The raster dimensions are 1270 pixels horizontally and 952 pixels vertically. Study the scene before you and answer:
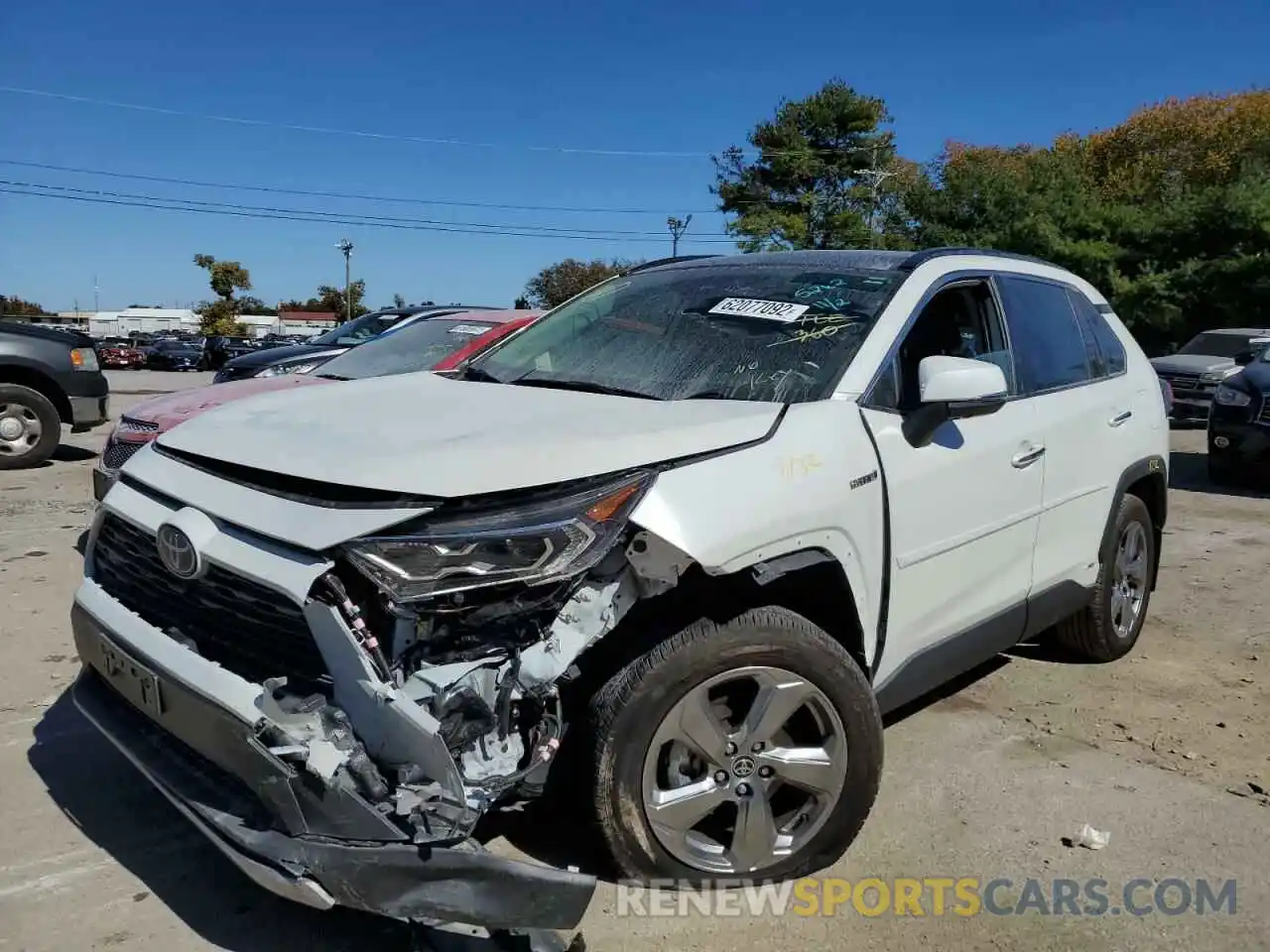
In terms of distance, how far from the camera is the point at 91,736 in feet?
12.2

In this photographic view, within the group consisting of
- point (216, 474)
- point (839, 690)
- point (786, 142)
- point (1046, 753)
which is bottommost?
point (1046, 753)

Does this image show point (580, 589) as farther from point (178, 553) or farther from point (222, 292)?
point (222, 292)

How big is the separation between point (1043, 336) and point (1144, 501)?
→ 1235 millimetres

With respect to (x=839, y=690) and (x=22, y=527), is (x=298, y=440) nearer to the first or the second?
(x=839, y=690)

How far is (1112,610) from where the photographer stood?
4656 mm

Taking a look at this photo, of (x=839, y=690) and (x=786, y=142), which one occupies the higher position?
(x=786, y=142)

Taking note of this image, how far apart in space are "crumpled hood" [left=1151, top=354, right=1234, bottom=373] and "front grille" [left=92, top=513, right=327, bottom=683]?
15.5 meters

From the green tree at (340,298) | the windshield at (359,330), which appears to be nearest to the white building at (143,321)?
the green tree at (340,298)

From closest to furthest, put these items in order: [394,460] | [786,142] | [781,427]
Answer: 1. [394,460]
2. [781,427]
3. [786,142]

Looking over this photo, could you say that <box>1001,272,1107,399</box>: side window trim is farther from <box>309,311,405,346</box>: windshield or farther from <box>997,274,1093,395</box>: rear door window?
<box>309,311,405,346</box>: windshield

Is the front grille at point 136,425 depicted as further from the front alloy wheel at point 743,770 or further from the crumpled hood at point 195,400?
the front alloy wheel at point 743,770

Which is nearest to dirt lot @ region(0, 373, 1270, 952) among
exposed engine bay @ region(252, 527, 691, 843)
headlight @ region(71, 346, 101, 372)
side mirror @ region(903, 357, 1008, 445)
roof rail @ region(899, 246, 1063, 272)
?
exposed engine bay @ region(252, 527, 691, 843)

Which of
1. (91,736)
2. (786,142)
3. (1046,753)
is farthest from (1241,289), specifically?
(91,736)

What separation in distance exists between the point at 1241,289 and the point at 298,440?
98.3ft
